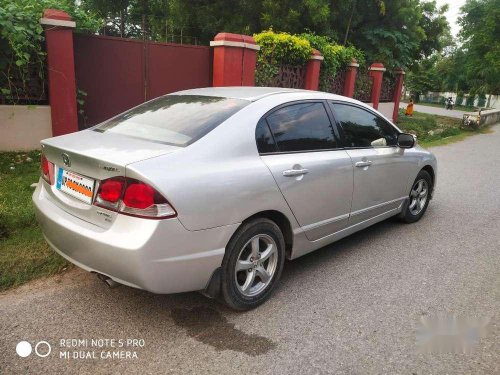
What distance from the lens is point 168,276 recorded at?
2.50m

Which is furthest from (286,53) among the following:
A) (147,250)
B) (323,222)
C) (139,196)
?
(147,250)

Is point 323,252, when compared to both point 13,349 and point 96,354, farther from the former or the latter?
point 13,349

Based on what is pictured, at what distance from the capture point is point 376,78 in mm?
14078

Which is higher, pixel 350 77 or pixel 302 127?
pixel 350 77

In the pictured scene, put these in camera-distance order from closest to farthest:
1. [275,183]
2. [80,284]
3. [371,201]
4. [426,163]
A: [275,183]
[80,284]
[371,201]
[426,163]

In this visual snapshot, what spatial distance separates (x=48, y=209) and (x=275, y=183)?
1601 millimetres

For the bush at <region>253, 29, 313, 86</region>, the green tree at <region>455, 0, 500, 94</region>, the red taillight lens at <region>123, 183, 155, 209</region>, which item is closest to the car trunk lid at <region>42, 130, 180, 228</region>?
the red taillight lens at <region>123, 183, 155, 209</region>

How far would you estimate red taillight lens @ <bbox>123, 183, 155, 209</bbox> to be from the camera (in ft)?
7.88

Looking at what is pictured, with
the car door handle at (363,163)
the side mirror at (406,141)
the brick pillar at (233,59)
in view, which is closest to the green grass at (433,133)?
the brick pillar at (233,59)

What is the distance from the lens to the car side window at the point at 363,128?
3.88m

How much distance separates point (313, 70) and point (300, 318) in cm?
844

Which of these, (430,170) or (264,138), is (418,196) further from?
(264,138)

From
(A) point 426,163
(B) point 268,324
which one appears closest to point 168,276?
(B) point 268,324

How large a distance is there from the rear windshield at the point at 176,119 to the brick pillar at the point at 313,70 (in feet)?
23.9
